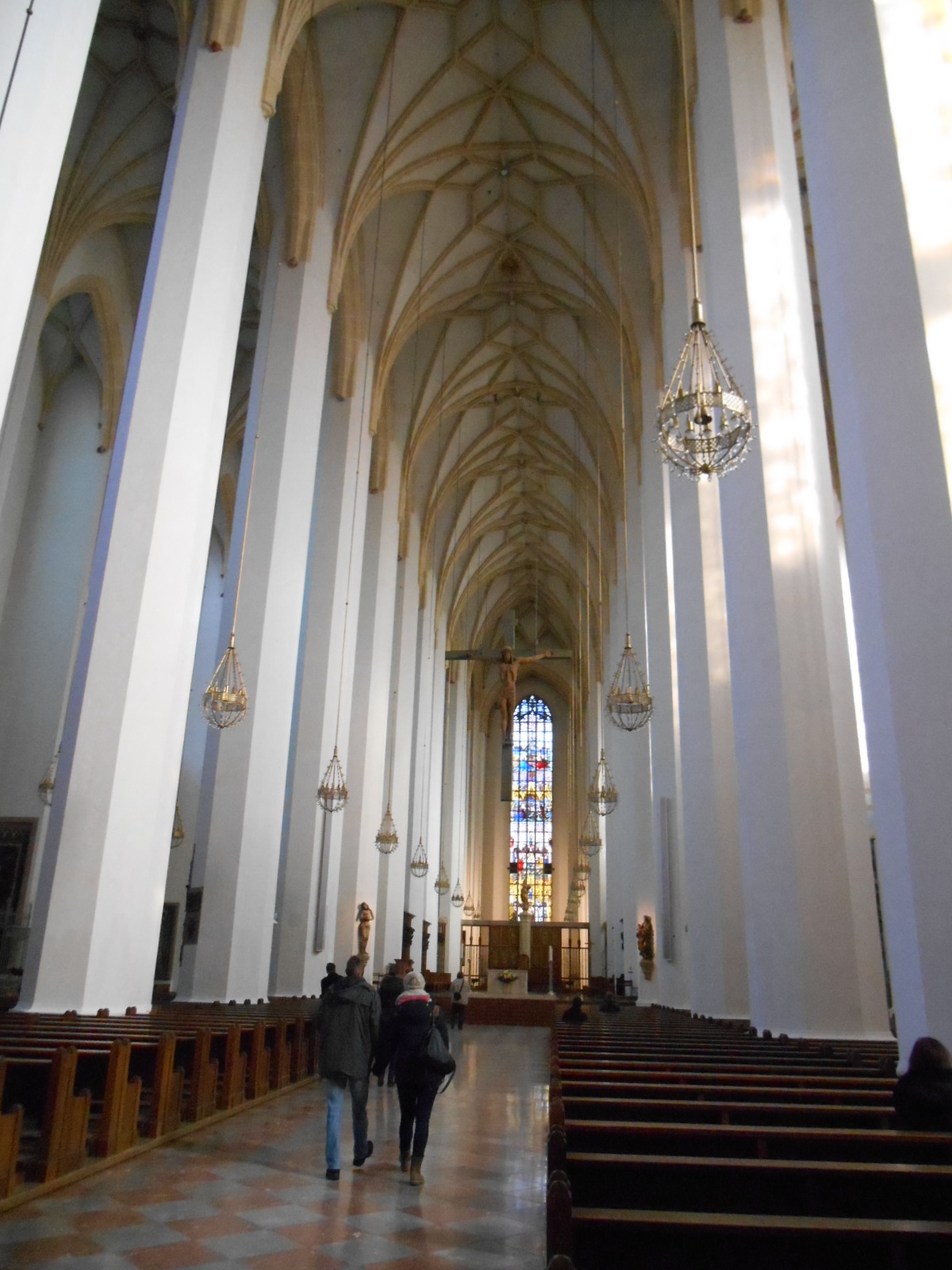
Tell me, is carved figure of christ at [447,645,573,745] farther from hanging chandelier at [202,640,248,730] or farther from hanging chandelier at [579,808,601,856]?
hanging chandelier at [202,640,248,730]

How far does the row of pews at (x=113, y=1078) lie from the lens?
4344mm

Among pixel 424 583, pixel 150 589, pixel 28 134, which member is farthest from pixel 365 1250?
pixel 424 583

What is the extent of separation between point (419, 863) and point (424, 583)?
315 inches

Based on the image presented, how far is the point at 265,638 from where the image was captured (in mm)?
11867

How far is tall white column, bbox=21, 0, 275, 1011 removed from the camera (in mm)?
7363

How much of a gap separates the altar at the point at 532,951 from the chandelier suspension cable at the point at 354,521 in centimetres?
1473

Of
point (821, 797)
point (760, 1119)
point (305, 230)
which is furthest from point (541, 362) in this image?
point (760, 1119)

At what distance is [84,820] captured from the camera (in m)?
7.44

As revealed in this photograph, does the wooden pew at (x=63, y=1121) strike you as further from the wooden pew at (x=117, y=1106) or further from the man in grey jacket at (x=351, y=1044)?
the man in grey jacket at (x=351, y=1044)

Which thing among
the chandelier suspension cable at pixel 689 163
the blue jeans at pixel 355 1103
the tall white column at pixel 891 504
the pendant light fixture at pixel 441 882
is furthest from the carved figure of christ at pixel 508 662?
the blue jeans at pixel 355 1103

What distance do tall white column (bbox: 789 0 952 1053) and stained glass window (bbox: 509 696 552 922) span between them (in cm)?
3208

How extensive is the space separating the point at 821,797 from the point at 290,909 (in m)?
8.85

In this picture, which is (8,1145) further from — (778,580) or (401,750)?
(401,750)

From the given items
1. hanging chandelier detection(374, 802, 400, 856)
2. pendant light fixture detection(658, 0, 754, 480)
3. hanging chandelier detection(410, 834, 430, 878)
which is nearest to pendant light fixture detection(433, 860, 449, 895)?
hanging chandelier detection(410, 834, 430, 878)
